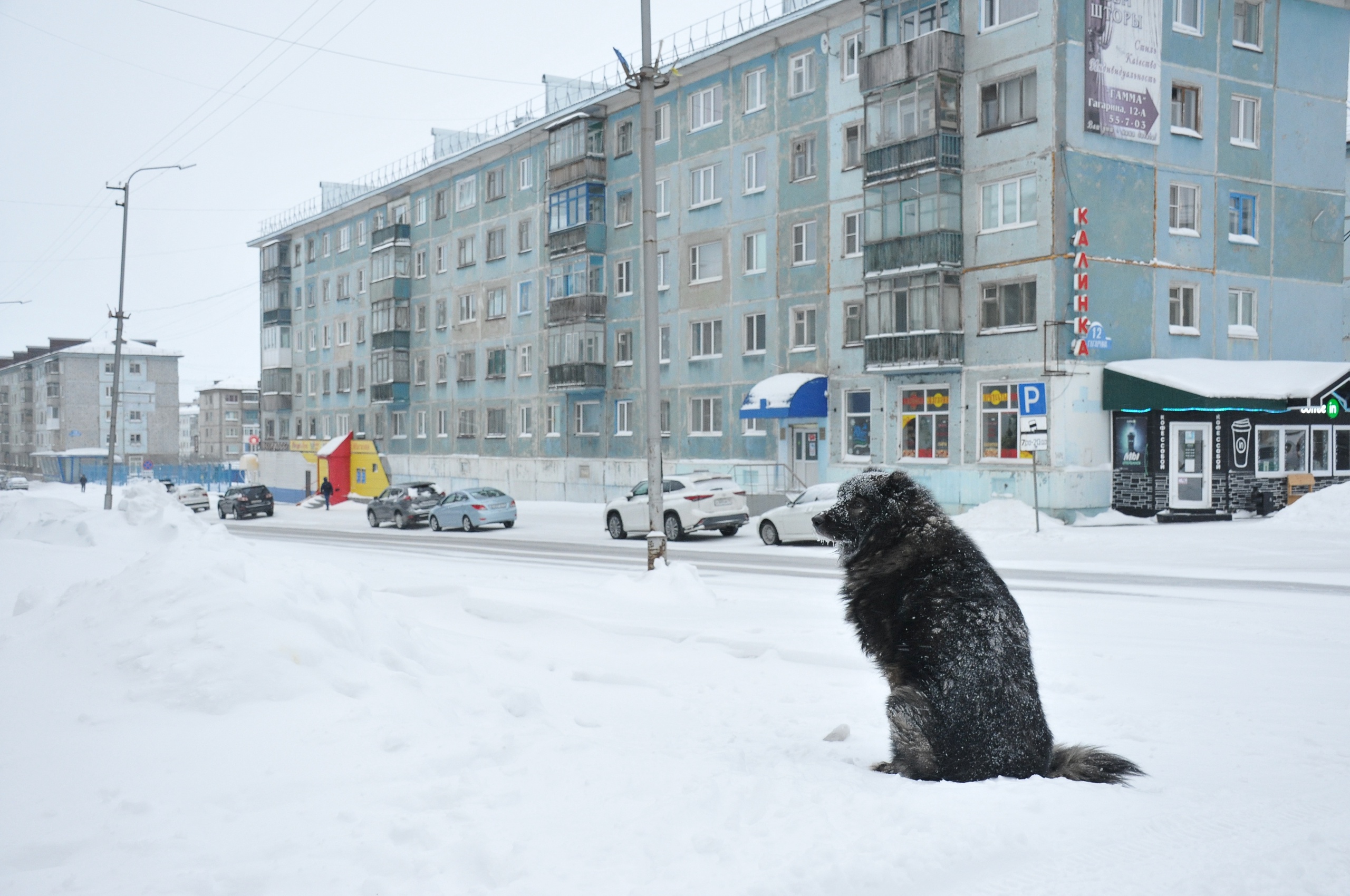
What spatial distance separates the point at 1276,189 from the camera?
30.8 metres

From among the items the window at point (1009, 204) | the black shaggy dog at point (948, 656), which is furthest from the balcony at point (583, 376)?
the black shaggy dog at point (948, 656)

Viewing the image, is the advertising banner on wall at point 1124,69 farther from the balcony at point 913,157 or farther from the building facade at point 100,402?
the building facade at point 100,402

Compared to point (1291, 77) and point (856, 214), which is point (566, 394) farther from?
point (1291, 77)

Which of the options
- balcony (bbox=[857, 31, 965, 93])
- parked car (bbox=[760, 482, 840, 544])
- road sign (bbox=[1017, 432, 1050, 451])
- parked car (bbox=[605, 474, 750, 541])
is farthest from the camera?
balcony (bbox=[857, 31, 965, 93])

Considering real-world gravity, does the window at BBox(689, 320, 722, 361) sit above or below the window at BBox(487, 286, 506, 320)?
below

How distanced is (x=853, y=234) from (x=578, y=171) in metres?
14.2

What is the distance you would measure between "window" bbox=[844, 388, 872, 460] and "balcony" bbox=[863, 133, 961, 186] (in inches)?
252

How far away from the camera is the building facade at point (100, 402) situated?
11656 cm

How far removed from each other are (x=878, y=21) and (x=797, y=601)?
76.6 ft

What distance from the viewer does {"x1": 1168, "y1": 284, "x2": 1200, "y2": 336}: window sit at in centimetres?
2897

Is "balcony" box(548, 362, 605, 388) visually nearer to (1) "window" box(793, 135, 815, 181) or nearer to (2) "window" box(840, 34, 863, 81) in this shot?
(1) "window" box(793, 135, 815, 181)

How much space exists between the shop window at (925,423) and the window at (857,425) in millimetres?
1267

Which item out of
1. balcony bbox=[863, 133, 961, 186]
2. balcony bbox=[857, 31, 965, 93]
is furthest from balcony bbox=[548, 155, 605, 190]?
balcony bbox=[863, 133, 961, 186]

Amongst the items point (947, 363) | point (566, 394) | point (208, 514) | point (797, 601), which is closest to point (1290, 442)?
point (947, 363)
